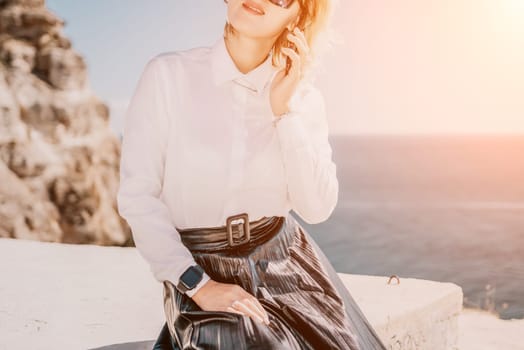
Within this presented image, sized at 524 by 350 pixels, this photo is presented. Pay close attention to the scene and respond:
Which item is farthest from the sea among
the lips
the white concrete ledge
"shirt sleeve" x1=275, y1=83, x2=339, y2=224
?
the lips

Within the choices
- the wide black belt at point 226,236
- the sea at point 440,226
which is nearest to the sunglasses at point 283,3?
the wide black belt at point 226,236

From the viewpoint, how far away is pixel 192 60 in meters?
1.72

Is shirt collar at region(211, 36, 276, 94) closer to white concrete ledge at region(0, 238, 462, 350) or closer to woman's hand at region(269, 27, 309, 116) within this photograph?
woman's hand at region(269, 27, 309, 116)

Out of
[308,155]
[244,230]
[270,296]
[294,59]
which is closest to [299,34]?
[294,59]

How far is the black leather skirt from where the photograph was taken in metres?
1.44

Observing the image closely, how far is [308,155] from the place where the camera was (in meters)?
1.71

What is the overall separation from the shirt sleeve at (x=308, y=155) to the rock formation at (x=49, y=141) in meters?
15.7

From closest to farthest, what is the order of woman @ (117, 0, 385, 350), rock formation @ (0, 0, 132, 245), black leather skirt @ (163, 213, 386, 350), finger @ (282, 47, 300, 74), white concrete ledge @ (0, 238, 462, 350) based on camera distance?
black leather skirt @ (163, 213, 386, 350), woman @ (117, 0, 385, 350), finger @ (282, 47, 300, 74), white concrete ledge @ (0, 238, 462, 350), rock formation @ (0, 0, 132, 245)

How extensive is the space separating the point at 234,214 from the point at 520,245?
53.6m

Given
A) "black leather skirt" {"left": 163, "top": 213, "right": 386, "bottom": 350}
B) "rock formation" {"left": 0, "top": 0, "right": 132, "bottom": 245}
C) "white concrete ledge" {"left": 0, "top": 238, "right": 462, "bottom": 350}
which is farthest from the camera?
"rock formation" {"left": 0, "top": 0, "right": 132, "bottom": 245}

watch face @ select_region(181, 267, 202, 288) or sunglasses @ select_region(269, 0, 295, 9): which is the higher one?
sunglasses @ select_region(269, 0, 295, 9)

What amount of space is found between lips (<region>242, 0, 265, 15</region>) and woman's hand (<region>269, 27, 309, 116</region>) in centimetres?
11

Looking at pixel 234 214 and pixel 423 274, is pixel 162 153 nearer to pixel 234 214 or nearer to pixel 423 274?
pixel 234 214

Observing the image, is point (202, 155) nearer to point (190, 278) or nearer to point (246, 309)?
point (190, 278)
